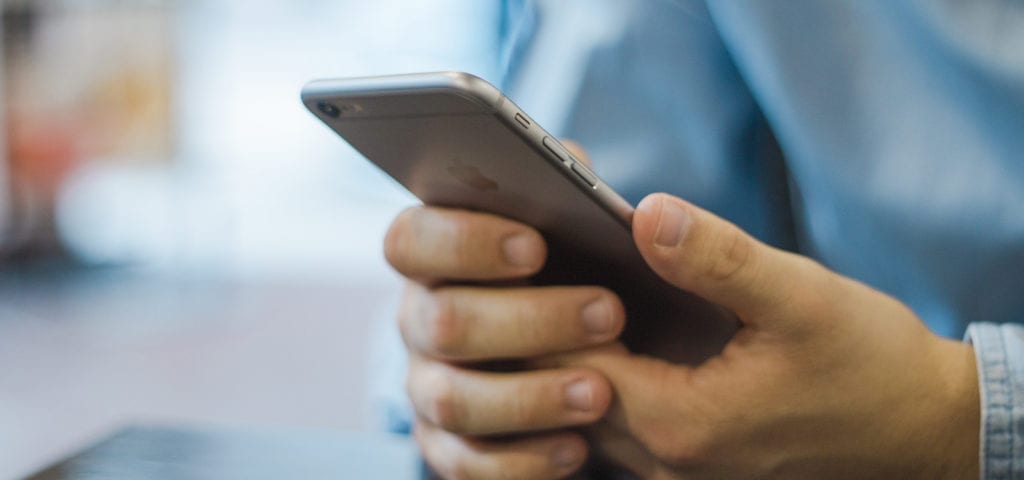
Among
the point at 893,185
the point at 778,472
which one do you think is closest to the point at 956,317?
the point at 893,185

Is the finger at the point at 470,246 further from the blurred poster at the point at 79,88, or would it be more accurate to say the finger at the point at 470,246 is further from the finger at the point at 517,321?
the blurred poster at the point at 79,88

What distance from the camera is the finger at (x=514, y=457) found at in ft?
1.33

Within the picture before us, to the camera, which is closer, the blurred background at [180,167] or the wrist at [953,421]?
the wrist at [953,421]

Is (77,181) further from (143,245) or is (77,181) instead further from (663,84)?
(663,84)

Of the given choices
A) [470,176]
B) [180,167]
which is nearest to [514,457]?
[470,176]

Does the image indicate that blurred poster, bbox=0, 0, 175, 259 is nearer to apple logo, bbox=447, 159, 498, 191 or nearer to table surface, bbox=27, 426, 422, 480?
table surface, bbox=27, 426, 422, 480

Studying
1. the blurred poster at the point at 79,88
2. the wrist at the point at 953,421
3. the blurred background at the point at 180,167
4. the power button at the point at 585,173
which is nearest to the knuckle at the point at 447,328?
the power button at the point at 585,173

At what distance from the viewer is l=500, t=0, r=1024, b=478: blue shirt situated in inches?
18.8

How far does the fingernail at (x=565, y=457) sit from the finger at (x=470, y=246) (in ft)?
0.27

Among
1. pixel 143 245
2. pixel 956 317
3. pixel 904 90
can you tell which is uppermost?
pixel 904 90

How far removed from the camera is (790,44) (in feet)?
1.74

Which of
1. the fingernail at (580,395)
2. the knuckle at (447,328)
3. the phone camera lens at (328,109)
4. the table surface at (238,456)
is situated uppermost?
the phone camera lens at (328,109)

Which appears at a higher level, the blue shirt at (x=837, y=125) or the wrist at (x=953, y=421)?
the blue shirt at (x=837, y=125)

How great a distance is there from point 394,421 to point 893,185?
35 cm
